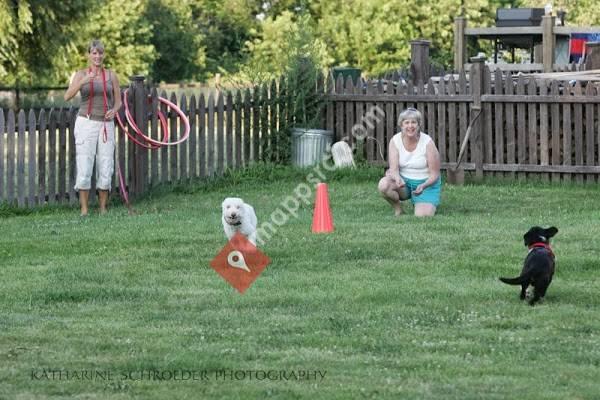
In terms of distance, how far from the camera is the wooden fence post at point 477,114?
18.0 metres

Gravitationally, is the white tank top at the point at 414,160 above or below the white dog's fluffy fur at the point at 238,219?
above

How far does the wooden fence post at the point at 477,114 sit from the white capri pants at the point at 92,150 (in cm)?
521

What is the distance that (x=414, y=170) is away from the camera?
14.3 metres

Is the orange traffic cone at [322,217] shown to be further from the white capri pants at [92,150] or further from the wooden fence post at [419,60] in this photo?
the wooden fence post at [419,60]

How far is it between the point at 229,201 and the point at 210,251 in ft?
2.29

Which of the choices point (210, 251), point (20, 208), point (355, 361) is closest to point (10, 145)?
point (20, 208)

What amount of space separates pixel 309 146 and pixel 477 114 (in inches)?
94.3

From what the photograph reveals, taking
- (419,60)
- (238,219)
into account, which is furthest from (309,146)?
(238,219)

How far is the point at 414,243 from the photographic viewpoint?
12.2 metres

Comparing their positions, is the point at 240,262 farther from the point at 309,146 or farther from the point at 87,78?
the point at 309,146

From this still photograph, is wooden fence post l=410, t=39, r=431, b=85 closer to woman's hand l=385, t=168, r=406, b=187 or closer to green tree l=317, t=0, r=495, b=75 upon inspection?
woman's hand l=385, t=168, r=406, b=187

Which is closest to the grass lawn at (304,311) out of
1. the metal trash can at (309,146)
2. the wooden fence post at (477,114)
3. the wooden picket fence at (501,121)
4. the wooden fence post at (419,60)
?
the wooden picket fence at (501,121)

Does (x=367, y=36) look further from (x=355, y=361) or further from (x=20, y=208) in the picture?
(x=355, y=361)

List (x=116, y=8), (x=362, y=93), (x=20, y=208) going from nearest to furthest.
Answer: (x=20, y=208)
(x=362, y=93)
(x=116, y=8)
